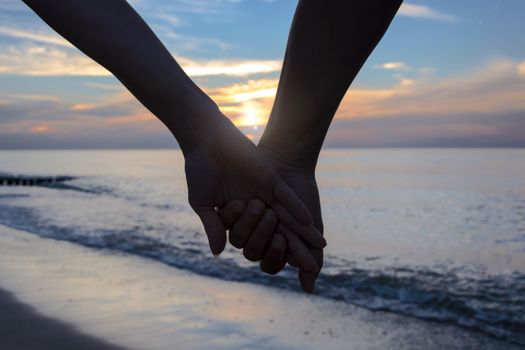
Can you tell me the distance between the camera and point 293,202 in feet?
7.48

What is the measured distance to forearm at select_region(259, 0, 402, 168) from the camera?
1843 millimetres

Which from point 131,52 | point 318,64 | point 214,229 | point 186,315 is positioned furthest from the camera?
point 186,315

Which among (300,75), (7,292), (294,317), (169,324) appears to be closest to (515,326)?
(294,317)

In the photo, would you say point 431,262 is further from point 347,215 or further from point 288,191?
point 347,215

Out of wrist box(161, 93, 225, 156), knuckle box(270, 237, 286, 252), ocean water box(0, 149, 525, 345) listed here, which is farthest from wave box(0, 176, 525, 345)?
wrist box(161, 93, 225, 156)

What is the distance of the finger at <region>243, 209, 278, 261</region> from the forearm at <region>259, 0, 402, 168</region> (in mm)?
451

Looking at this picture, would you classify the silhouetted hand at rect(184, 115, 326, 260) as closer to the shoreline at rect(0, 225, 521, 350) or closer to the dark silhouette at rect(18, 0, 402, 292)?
the dark silhouette at rect(18, 0, 402, 292)

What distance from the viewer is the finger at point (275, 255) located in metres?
2.39

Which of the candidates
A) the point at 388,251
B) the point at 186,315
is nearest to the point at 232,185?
the point at 186,315

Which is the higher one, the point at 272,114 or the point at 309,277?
the point at 272,114

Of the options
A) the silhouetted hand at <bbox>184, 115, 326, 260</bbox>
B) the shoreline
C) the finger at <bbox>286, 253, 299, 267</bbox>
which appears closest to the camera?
the silhouetted hand at <bbox>184, 115, 326, 260</bbox>

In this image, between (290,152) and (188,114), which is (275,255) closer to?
(290,152)

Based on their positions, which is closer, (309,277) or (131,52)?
(131,52)

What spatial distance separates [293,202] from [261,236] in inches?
10.1
